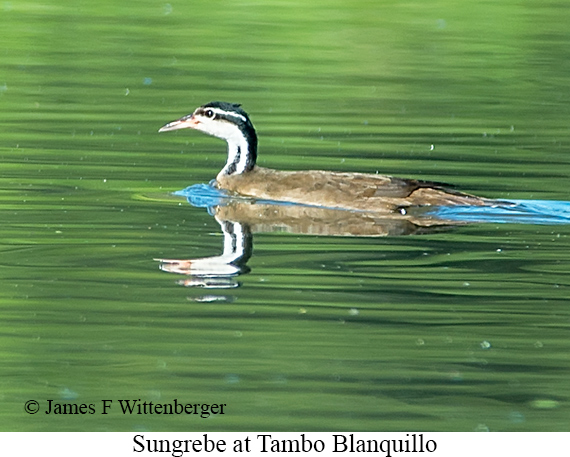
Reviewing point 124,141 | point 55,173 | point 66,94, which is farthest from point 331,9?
A: point 55,173

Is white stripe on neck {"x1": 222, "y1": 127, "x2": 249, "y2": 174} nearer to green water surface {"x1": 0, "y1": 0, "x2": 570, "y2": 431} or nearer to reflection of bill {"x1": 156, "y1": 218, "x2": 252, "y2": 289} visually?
green water surface {"x1": 0, "y1": 0, "x2": 570, "y2": 431}

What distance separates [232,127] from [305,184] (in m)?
1.54

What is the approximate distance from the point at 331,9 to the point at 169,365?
28.3 meters

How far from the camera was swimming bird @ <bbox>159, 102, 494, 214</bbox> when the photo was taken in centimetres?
1517

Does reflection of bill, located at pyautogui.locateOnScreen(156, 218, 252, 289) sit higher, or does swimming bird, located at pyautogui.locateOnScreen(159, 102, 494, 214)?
swimming bird, located at pyautogui.locateOnScreen(159, 102, 494, 214)

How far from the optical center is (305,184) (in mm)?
15609

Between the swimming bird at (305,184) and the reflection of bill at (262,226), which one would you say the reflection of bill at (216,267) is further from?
the swimming bird at (305,184)

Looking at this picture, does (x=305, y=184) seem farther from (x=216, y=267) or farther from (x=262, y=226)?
(x=216, y=267)

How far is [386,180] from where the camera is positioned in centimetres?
1527

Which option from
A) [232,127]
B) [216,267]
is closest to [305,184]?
[232,127]

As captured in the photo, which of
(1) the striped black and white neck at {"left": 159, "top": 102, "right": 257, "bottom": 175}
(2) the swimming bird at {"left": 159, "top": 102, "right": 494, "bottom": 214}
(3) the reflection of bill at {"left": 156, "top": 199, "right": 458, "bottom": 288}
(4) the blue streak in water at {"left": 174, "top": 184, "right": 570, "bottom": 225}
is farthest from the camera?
(1) the striped black and white neck at {"left": 159, "top": 102, "right": 257, "bottom": 175}

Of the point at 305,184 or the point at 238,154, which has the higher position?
the point at 238,154

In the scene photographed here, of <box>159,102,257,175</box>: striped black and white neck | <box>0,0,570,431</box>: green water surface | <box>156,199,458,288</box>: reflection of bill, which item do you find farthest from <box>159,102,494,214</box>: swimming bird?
<box>0,0,570,431</box>: green water surface

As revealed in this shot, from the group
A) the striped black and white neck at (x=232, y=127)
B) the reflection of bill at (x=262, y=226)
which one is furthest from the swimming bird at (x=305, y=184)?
the reflection of bill at (x=262, y=226)
